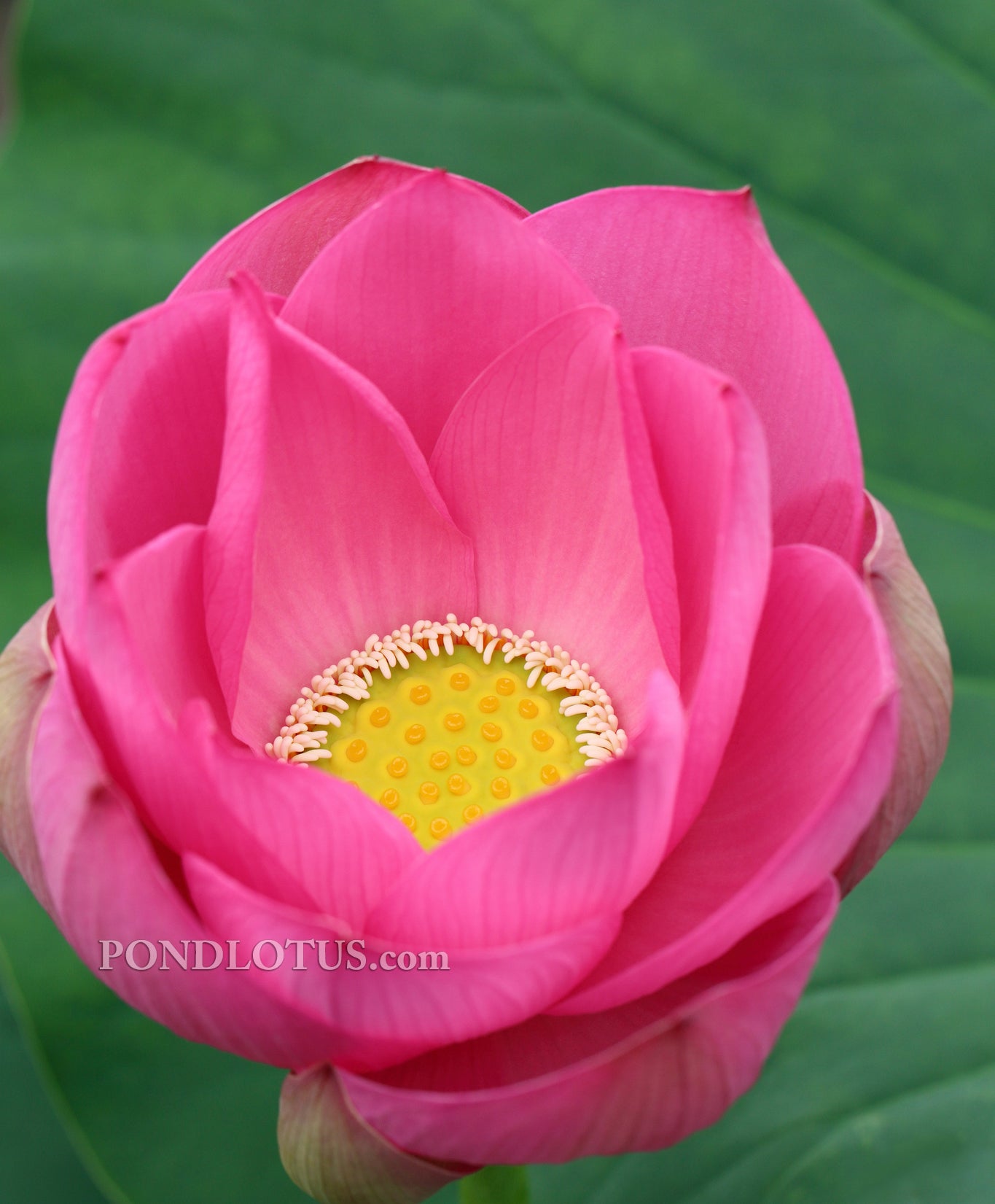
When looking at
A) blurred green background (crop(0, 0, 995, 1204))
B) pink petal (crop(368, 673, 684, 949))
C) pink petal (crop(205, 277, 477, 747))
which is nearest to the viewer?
pink petal (crop(368, 673, 684, 949))

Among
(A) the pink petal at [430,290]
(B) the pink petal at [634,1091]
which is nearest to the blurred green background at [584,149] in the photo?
(A) the pink petal at [430,290]

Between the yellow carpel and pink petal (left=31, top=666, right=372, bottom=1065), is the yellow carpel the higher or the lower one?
the lower one

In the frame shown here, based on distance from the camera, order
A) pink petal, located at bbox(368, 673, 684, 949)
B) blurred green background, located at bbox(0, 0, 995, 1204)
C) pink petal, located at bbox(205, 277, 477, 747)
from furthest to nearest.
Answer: blurred green background, located at bbox(0, 0, 995, 1204), pink petal, located at bbox(205, 277, 477, 747), pink petal, located at bbox(368, 673, 684, 949)

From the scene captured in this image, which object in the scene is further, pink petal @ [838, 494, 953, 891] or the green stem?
the green stem

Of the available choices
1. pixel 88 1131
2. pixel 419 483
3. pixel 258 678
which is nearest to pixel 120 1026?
pixel 88 1131

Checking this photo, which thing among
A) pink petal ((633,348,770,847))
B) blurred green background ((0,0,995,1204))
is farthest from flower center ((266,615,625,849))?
blurred green background ((0,0,995,1204))

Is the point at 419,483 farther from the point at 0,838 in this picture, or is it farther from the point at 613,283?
the point at 0,838

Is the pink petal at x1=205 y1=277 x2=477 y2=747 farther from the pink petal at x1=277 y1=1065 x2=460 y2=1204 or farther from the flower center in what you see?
the pink petal at x1=277 y1=1065 x2=460 y2=1204

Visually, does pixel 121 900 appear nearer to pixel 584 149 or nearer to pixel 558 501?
pixel 558 501
